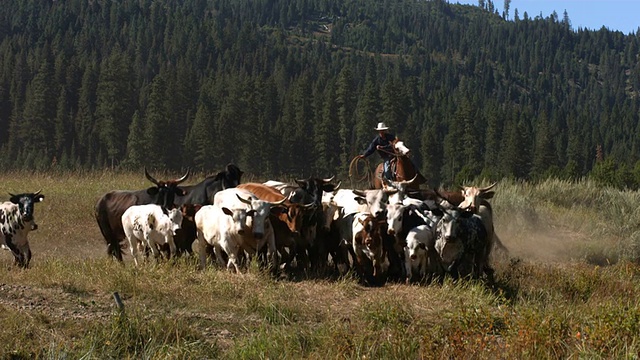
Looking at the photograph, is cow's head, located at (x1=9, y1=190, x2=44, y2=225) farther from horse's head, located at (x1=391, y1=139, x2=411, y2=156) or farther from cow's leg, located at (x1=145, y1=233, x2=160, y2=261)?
horse's head, located at (x1=391, y1=139, x2=411, y2=156)

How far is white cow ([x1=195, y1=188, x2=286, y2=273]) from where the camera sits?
14.1 meters

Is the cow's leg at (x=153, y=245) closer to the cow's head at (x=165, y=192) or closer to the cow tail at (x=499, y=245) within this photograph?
the cow's head at (x=165, y=192)

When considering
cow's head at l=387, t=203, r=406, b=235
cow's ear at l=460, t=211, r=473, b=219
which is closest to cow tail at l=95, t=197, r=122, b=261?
cow's head at l=387, t=203, r=406, b=235

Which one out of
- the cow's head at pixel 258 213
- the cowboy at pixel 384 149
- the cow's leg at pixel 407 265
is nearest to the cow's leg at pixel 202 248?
the cow's head at pixel 258 213

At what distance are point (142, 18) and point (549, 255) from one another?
128m

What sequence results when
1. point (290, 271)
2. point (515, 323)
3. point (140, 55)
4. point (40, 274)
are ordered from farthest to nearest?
point (140, 55) < point (290, 271) < point (40, 274) < point (515, 323)

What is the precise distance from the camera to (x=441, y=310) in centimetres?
1130

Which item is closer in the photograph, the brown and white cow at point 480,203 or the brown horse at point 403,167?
the brown and white cow at point 480,203

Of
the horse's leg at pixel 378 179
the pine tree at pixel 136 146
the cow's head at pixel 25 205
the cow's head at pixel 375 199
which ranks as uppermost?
the cow's head at pixel 375 199

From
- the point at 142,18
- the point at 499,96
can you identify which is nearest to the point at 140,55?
the point at 142,18

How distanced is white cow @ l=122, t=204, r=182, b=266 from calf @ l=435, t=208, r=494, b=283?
485cm

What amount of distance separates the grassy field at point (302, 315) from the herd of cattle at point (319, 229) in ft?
2.15

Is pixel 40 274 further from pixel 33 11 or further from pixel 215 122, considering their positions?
pixel 33 11

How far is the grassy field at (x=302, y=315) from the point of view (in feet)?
30.5
